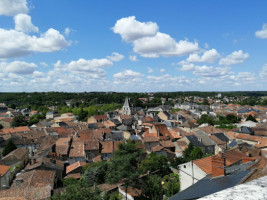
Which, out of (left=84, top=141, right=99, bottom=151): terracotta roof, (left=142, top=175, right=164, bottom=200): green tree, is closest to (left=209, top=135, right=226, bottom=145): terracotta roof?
(left=84, top=141, right=99, bottom=151): terracotta roof

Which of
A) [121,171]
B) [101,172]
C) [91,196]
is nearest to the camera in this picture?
[91,196]

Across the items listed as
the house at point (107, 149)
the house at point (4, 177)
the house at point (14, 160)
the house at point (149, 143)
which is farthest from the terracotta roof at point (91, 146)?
the house at point (4, 177)

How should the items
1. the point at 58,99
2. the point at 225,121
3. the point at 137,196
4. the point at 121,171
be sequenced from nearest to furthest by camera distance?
the point at 121,171 < the point at 137,196 < the point at 225,121 < the point at 58,99

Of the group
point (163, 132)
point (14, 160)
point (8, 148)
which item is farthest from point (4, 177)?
point (163, 132)

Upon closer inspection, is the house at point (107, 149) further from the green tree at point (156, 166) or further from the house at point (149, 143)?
the green tree at point (156, 166)

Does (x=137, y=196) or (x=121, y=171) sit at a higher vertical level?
(x=121, y=171)

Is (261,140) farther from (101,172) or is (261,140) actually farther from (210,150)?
(101,172)

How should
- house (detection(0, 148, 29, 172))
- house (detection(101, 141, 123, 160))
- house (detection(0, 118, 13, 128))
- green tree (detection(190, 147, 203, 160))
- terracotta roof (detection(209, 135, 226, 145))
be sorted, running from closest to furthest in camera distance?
green tree (detection(190, 147, 203, 160)) < house (detection(0, 148, 29, 172)) < house (detection(101, 141, 123, 160)) < terracotta roof (detection(209, 135, 226, 145)) < house (detection(0, 118, 13, 128))

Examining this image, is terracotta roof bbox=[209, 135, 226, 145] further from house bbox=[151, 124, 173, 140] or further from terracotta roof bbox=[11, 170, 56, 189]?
terracotta roof bbox=[11, 170, 56, 189]

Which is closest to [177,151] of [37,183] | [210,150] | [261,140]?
[210,150]
